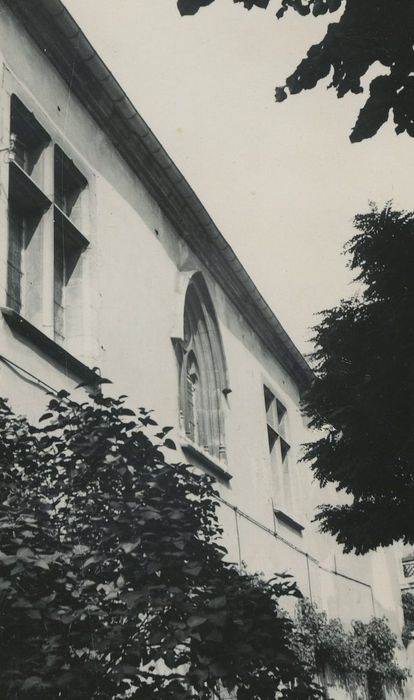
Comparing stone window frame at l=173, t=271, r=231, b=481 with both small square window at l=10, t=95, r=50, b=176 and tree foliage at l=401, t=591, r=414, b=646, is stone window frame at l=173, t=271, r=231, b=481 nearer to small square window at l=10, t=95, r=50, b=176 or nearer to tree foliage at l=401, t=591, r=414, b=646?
small square window at l=10, t=95, r=50, b=176

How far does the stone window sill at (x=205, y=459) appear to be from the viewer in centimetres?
883

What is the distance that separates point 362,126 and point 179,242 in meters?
6.86

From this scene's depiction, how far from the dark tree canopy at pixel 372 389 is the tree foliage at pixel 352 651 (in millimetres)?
1818

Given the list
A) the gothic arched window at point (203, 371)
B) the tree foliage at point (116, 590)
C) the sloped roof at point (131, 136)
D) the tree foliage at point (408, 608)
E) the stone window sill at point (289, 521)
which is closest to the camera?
the tree foliage at point (116, 590)

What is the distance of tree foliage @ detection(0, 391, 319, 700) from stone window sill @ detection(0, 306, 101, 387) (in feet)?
3.35

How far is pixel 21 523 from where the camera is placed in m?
3.76

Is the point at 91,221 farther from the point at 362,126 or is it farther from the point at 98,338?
the point at 362,126

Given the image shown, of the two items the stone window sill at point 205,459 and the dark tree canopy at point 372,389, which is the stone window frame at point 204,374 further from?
the dark tree canopy at point 372,389

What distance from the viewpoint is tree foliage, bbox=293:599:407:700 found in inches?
454

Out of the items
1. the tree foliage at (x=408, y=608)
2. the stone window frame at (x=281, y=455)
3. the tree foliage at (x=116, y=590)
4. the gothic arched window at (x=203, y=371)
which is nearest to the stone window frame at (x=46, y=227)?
the tree foliage at (x=116, y=590)

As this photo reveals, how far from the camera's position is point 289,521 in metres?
13.1

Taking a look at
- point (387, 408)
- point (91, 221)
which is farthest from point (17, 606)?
point (387, 408)

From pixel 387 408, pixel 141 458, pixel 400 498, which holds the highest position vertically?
pixel 387 408

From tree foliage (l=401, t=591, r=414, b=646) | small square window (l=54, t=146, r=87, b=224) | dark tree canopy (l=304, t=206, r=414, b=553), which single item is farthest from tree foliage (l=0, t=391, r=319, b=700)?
tree foliage (l=401, t=591, r=414, b=646)
